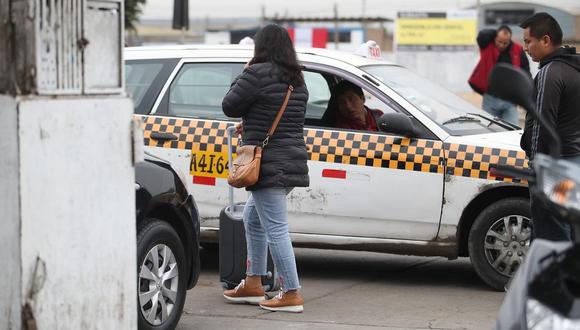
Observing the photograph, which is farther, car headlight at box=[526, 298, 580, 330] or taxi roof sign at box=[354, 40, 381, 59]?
taxi roof sign at box=[354, 40, 381, 59]

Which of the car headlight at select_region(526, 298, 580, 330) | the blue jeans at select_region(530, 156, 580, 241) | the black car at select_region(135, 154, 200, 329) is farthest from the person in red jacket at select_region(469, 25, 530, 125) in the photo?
the car headlight at select_region(526, 298, 580, 330)

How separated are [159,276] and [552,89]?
2301 mm

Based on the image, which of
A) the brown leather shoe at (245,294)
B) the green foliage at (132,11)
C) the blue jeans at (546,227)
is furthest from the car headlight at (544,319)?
the green foliage at (132,11)

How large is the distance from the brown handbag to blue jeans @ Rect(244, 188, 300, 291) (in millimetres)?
139

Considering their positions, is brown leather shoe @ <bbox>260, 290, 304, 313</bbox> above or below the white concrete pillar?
below

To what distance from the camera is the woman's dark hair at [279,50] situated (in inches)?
267

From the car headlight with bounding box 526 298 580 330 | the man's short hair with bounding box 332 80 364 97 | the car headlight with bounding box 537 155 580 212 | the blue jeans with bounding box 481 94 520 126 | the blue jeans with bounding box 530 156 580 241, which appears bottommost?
the blue jeans with bounding box 481 94 520 126

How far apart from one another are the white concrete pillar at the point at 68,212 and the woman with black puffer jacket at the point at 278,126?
5.58ft

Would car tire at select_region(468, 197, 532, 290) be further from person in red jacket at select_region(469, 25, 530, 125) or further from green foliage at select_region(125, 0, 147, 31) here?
green foliage at select_region(125, 0, 147, 31)

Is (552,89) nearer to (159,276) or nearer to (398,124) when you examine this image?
(398,124)

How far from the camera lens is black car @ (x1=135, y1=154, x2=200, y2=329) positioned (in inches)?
234

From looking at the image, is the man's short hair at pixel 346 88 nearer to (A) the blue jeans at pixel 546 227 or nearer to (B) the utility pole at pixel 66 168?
(A) the blue jeans at pixel 546 227

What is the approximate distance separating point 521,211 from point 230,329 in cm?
225

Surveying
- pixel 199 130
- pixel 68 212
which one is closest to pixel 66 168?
pixel 68 212
